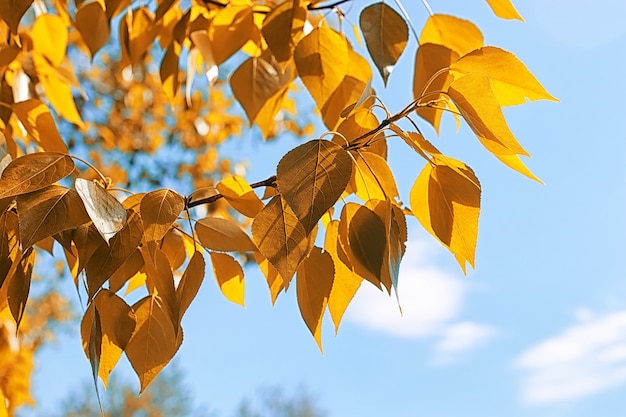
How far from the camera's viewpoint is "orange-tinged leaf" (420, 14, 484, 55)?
1.59 feet

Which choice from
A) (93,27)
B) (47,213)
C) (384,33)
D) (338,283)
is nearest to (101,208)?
(47,213)

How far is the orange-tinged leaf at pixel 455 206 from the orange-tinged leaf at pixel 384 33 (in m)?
0.13

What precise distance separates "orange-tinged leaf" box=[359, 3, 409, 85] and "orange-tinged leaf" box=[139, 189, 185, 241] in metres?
0.18

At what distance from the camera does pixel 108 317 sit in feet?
1.18

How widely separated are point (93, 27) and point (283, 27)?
0.23m

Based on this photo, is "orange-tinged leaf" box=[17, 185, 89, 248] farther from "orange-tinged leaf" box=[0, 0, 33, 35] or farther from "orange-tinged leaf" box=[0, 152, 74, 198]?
"orange-tinged leaf" box=[0, 0, 33, 35]

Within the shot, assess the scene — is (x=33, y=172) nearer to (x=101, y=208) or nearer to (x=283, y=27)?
(x=101, y=208)

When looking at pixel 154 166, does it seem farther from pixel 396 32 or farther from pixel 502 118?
pixel 502 118

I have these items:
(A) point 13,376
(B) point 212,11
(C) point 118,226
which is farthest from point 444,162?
(A) point 13,376

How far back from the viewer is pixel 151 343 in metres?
0.37

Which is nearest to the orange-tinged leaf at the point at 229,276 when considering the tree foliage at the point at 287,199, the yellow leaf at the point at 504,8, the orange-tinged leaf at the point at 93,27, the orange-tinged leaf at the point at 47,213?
the tree foliage at the point at 287,199

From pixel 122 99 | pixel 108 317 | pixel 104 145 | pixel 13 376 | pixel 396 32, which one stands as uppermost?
pixel 122 99

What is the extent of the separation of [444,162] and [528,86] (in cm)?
5

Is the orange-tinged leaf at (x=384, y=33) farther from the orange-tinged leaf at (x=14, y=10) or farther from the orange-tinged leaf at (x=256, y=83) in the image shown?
the orange-tinged leaf at (x=14, y=10)
